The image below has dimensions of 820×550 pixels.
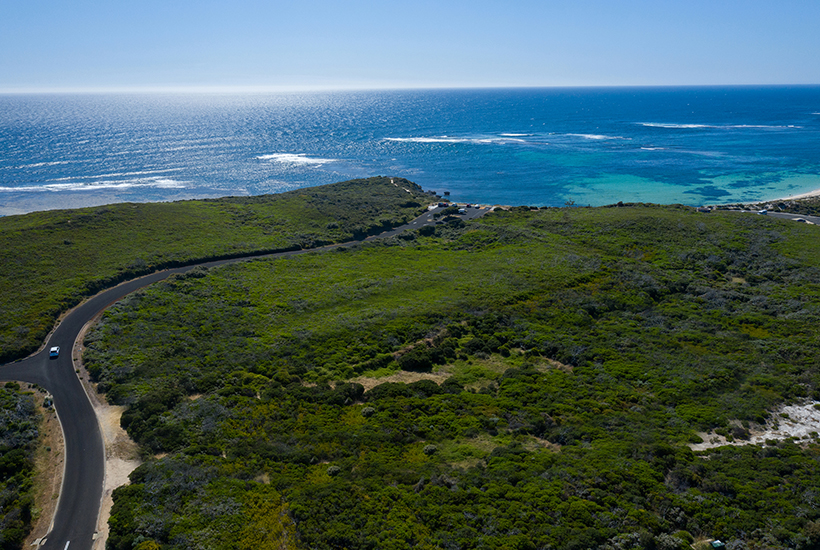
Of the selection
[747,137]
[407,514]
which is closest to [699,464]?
[407,514]

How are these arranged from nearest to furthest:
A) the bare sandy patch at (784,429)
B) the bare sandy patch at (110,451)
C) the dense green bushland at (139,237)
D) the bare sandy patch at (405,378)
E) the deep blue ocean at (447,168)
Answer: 1. the bare sandy patch at (110,451)
2. the bare sandy patch at (784,429)
3. the bare sandy patch at (405,378)
4. the dense green bushland at (139,237)
5. the deep blue ocean at (447,168)

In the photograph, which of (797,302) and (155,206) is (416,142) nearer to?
(155,206)

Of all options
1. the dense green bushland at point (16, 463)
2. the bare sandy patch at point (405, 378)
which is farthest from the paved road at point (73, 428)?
the bare sandy patch at point (405, 378)

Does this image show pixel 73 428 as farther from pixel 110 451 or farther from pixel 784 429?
pixel 784 429

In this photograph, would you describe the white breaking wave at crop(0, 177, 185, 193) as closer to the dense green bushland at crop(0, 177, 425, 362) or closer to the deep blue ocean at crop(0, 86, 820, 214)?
the deep blue ocean at crop(0, 86, 820, 214)

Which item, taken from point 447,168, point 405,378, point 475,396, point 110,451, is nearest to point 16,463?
point 110,451

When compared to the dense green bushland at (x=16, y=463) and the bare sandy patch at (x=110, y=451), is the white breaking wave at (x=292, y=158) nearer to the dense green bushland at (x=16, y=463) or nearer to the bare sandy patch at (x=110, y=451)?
the bare sandy patch at (x=110, y=451)
